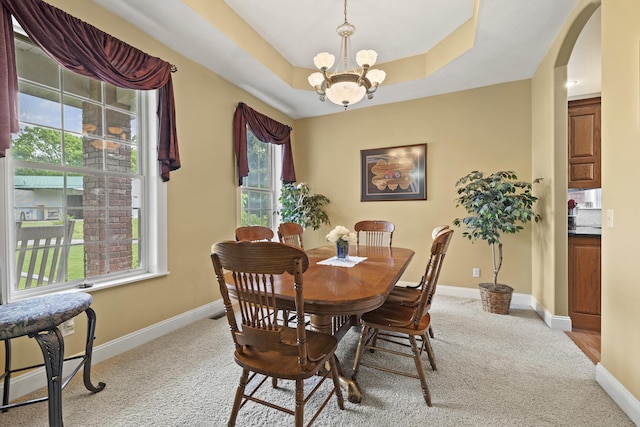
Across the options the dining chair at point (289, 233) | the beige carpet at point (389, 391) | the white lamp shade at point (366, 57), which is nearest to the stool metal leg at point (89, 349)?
the beige carpet at point (389, 391)

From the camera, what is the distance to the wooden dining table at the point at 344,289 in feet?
4.20

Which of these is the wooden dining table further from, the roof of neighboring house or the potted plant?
the roof of neighboring house

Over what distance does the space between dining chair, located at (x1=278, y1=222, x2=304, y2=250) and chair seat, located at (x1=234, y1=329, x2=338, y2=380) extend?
1294 mm

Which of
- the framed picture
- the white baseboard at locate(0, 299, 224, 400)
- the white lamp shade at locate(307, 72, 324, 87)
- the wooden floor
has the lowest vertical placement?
the wooden floor

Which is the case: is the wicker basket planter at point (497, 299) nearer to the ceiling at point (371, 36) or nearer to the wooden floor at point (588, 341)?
the wooden floor at point (588, 341)

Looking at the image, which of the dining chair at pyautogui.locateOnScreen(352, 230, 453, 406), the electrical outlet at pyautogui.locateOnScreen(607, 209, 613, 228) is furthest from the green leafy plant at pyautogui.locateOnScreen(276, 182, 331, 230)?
the electrical outlet at pyautogui.locateOnScreen(607, 209, 613, 228)

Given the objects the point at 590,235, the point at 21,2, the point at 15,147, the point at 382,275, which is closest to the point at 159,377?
the point at 382,275

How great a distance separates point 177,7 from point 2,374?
2.80 metres

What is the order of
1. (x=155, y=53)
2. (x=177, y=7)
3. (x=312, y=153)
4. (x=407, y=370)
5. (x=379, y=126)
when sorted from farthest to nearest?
(x=312, y=153) → (x=379, y=126) → (x=155, y=53) → (x=177, y=7) → (x=407, y=370)

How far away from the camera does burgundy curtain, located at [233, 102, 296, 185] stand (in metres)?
3.58

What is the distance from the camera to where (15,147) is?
189 centimetres

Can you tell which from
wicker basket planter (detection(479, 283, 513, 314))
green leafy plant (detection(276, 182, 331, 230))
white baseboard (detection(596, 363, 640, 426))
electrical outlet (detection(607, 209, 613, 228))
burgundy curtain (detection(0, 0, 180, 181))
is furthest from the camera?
green leafy plant (detection(276, 182, 331, 230))

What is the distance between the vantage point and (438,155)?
3967mm

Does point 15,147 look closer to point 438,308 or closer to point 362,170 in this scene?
point 362,170
